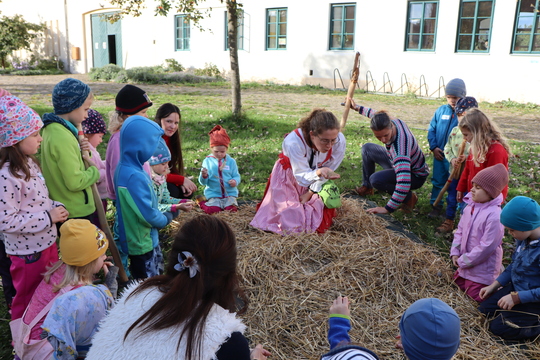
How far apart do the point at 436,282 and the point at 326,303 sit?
105 cm

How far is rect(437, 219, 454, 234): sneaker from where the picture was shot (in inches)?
198

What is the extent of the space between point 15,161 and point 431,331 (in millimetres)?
A: 2628

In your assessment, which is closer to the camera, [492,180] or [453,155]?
[492,180]

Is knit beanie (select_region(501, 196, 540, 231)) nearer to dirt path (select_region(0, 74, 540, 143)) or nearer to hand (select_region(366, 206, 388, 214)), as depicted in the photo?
hand (select_region(366, 206, 388, 214))

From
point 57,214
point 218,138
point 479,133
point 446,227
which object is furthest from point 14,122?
point 446,227

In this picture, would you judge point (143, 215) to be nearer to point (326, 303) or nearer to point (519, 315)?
point (326, 303)

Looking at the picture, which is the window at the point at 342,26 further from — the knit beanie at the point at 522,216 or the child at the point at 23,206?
the child at the point at 23,206

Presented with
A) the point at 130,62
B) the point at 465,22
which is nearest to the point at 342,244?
the point at 465,22

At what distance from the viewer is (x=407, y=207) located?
562cm

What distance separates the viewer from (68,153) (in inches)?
127

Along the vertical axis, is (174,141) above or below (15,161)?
below

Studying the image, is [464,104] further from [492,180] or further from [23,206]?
[23,206]

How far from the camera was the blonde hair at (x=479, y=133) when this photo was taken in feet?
14.1

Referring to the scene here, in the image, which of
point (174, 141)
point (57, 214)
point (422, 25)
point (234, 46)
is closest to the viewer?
point (57, 214)
